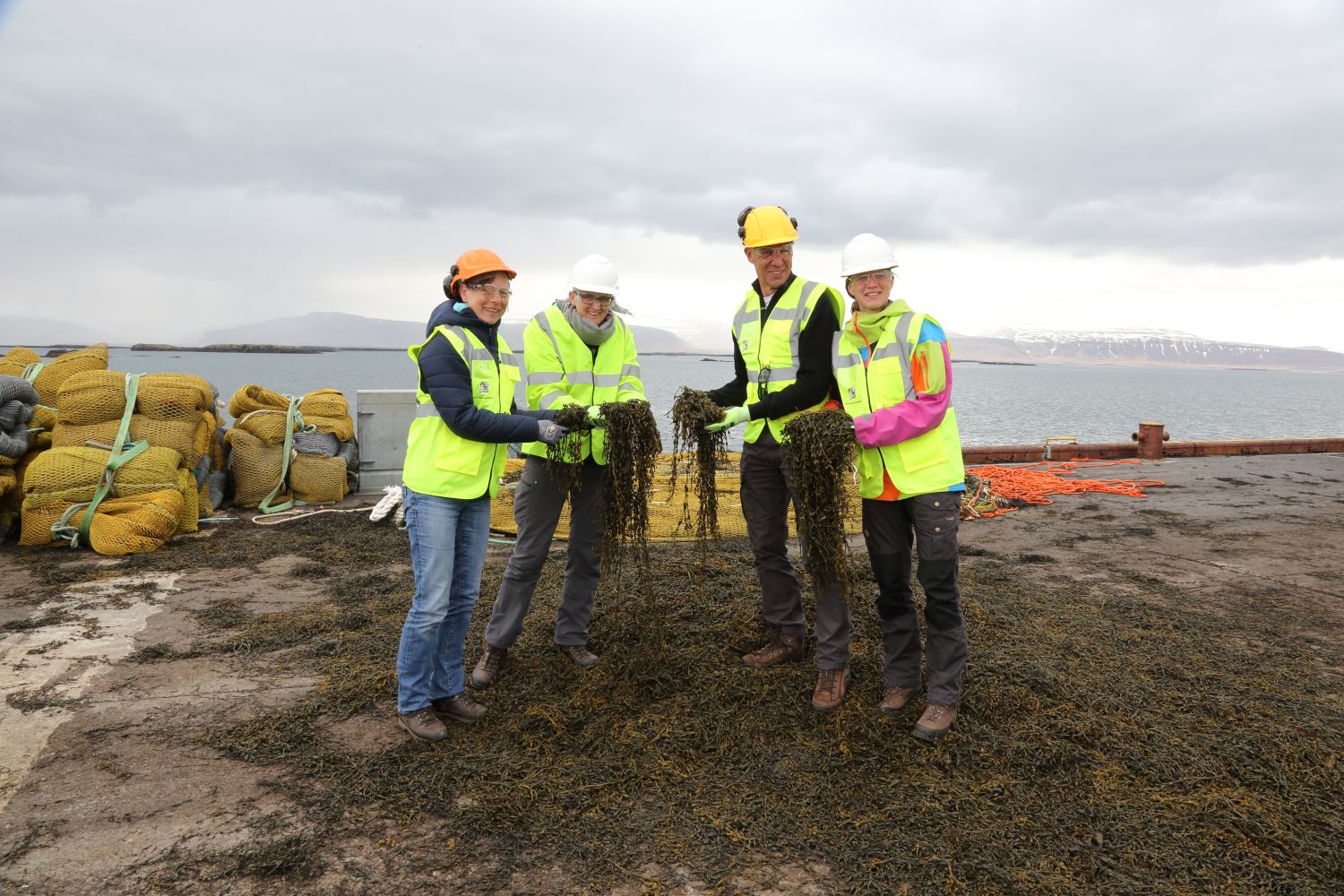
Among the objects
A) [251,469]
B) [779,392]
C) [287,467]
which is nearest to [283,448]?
[287,467]

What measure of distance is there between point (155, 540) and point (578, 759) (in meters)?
5.20

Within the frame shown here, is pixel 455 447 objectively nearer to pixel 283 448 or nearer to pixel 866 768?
pixel 866 768

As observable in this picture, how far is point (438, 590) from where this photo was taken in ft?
12.0

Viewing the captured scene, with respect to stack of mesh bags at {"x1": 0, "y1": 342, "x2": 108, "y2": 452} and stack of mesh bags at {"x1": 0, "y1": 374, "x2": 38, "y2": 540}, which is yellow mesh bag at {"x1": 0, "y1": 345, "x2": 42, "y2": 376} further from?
stack of mesh bags at {"x1": 0, "y1": 374, "x2": 38, "y2": 540}

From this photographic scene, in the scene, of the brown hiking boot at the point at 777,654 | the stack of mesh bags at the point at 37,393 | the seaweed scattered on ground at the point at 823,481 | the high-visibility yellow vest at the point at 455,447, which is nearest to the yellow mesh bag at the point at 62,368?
the stack of mesh bags at the point at 37,393

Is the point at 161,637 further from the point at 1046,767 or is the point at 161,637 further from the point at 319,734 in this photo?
the point at 1046,767

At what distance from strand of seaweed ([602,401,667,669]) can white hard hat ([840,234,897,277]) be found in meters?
1.14

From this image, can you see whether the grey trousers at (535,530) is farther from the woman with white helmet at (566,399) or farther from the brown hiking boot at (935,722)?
the brown hiking boot at (935,722)

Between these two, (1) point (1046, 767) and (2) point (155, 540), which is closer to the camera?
(1) point (1046, 767)

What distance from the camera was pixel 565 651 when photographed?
455 centimetres

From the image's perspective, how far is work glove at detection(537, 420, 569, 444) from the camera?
374 cm

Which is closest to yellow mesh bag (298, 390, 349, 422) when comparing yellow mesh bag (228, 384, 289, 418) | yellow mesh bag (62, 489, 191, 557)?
yellow mesh bag (228, 384, 289, 418)

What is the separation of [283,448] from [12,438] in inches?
89.9

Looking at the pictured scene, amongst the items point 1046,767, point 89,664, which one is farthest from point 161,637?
point 1046,767
